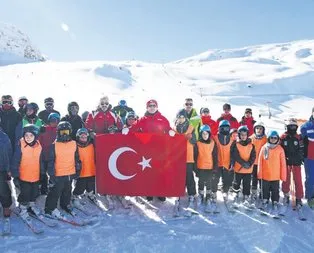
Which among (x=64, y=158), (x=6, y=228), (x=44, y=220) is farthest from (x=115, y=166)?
(x=6, y=228)

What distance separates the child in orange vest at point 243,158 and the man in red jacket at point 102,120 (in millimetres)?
2524

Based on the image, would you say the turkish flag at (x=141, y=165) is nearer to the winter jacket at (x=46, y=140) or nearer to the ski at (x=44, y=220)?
the winter jacket at (x=46, y=140)

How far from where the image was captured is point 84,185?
6.92m

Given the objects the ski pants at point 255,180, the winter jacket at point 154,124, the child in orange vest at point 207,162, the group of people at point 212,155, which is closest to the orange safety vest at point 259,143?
the group of people at point 212,155

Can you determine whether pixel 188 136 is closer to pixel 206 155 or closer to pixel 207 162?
pixel 206 155

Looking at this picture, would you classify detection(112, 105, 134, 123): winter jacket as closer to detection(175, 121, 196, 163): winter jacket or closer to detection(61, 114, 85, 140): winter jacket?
detection(61, 114, 85, 140): winter jacket

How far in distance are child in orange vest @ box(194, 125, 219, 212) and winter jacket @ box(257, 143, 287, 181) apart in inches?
35.5

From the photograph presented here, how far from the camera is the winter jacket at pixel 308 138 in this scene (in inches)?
281

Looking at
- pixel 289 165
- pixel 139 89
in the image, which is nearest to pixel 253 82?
pixel 139 89

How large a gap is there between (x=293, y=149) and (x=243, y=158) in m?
0.98

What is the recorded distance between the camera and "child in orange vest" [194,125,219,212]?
7027 mm

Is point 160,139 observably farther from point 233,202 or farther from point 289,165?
point 289,165

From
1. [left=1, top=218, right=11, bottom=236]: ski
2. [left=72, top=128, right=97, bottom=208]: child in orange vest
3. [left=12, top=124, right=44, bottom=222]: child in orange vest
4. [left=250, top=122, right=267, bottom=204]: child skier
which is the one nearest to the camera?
[left=1, top=218, right=11, bottom=236]: ski

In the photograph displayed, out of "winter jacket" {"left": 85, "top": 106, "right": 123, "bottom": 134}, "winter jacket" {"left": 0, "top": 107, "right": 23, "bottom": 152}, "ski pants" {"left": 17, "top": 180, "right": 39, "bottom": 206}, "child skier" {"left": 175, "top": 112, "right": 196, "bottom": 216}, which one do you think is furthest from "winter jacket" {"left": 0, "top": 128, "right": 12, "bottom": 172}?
"child skier" {"left": 175, "top": 112, "right": 196, "bottom": 216}
